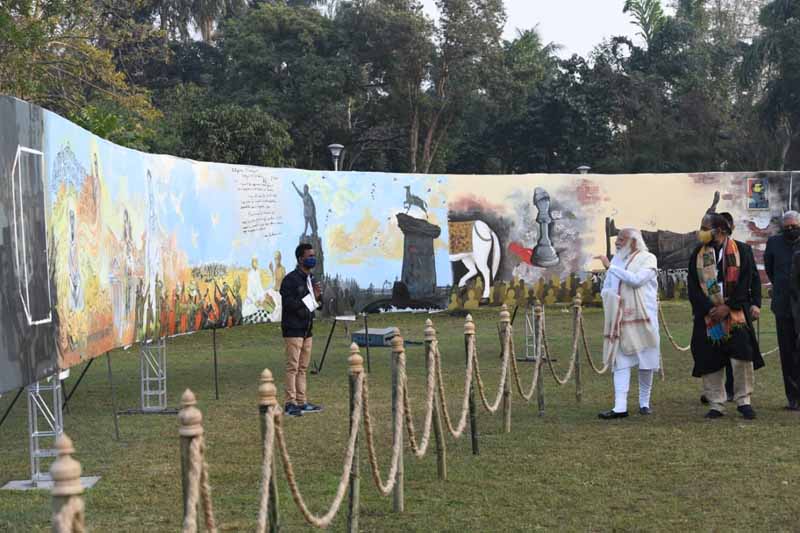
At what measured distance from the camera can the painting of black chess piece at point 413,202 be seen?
17083mm

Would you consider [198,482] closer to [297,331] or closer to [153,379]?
[297,331]

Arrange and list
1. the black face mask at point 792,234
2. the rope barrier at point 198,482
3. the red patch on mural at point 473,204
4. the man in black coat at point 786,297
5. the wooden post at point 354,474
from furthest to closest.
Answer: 1. the red patch on mural at point 473,204
2. the black face mask at point 792,234
3. the man in black coat at point 786,297
4. the wooden post at point 354,474
5. the rope barrier at point 198,482

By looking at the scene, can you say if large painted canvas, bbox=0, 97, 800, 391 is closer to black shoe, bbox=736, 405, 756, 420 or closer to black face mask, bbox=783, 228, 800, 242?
black shoe, bbox=736, 405, 756, 420

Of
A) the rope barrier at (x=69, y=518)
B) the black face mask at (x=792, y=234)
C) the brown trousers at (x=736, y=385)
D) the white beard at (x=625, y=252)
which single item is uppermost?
the black face mask at (x=792, y=234)

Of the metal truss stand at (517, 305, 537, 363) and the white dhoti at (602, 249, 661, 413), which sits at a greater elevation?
the white dhoti at (602, 249, 661, 413)

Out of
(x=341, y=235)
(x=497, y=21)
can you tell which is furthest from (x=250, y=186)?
(x=497, y=21)

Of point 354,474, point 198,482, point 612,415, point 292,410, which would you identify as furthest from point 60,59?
point 198,482

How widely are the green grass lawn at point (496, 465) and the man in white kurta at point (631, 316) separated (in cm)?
48

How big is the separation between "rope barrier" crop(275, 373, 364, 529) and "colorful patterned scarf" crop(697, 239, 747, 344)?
201 inches

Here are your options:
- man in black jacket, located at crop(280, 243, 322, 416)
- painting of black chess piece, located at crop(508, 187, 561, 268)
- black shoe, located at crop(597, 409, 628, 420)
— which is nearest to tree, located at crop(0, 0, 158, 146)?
painting of black chess piece, located at crop(508, 187, 561, 268)

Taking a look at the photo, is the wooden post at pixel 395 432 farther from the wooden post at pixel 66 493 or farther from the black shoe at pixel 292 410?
the black shoe at pixel 292 410

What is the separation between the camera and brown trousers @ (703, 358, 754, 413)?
1082 centimetres

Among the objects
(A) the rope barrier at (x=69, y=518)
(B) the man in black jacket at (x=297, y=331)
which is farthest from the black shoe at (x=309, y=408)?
(A) the rope barrier at (x=69, y=518)

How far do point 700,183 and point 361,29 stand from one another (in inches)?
936
